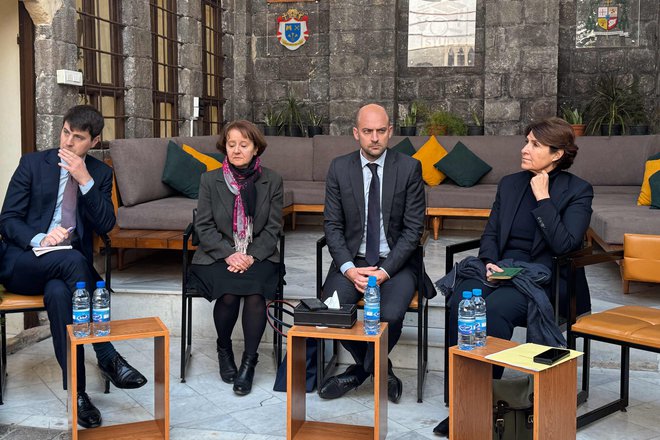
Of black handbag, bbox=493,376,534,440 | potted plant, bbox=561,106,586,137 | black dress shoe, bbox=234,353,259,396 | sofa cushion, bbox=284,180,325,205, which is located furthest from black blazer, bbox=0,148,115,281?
potted plant, bbox=561,106,586,137

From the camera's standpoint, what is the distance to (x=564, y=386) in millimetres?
2912

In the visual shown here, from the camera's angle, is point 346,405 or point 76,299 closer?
point 76,299

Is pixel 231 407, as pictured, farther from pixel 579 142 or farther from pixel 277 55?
pixel 277 55

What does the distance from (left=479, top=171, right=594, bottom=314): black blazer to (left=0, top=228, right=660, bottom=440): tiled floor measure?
55 centimetres

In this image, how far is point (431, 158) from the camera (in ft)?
25.1

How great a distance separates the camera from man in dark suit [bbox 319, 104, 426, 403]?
3.82 meters

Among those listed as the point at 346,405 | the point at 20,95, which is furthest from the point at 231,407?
the point at 20,95

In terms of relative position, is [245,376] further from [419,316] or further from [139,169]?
[139,169]

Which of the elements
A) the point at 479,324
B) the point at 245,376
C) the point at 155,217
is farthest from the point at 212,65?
the point at 479,324

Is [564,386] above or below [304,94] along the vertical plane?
below

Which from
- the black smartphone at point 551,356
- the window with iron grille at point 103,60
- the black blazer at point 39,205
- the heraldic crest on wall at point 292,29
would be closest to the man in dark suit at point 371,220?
the black smartphone at point 551,356

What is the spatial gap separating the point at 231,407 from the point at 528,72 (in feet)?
21.7

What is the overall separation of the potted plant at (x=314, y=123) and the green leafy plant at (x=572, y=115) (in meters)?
2.87

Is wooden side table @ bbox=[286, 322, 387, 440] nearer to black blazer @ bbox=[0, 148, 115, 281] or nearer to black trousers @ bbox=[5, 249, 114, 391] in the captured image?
black trousers @ bbox=[5, 249, 114, 391]
